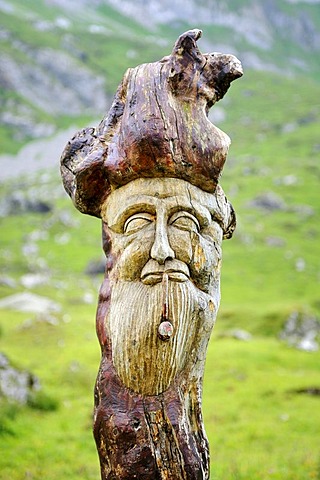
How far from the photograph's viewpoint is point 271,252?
54.3m

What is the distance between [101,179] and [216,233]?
1.35 meters

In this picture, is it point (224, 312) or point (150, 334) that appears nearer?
point (150, 334)

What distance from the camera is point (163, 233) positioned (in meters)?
5.74

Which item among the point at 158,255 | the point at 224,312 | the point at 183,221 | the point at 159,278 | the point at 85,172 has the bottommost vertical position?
the point at 159,278

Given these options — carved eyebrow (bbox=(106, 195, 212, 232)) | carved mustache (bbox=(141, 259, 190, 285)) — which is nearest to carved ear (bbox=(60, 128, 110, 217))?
carved eyebrow (bbox=(106, 195, 212, 232))

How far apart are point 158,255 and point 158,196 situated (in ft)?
2.11

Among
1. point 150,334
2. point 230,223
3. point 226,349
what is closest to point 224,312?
point 226,349

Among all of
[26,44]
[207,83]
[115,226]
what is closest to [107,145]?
[115,226]

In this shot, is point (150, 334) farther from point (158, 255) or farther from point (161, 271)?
point (158, 255)

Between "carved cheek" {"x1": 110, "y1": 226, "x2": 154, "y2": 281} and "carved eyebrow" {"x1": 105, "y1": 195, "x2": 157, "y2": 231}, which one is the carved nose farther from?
"carved eyebrow" {"x1": 105, "y1": 195, "x2": 157, "y2": 231}

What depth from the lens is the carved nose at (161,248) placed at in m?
5.63

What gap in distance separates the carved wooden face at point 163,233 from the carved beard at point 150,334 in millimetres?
164

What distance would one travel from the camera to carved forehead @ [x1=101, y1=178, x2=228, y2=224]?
5.88 m

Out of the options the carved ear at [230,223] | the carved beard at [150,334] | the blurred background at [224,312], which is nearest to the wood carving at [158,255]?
the carved beard at [150,334]
